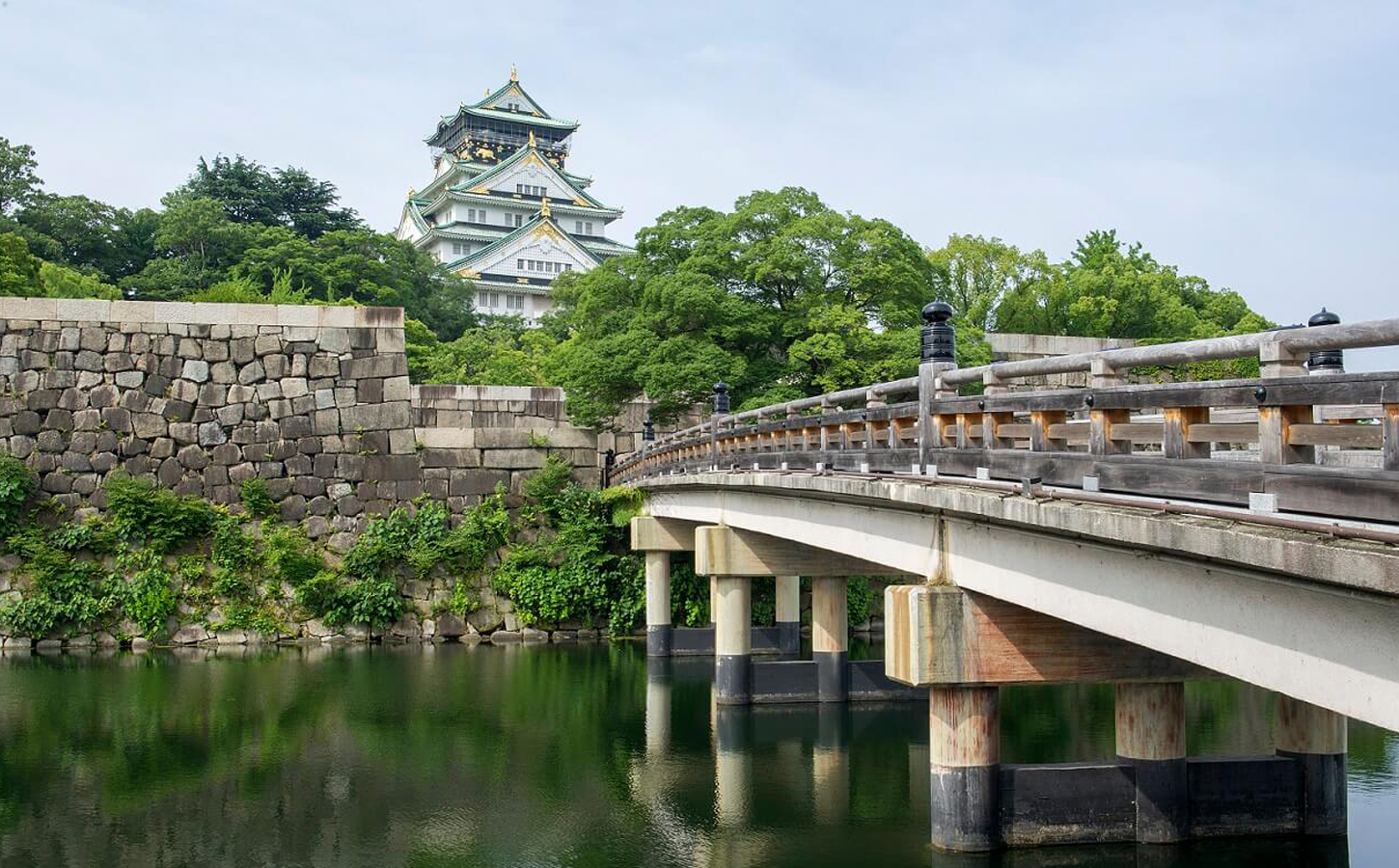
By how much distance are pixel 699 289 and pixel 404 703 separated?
34.3 ft

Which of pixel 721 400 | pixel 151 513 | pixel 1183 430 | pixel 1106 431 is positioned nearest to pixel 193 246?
pixel 151 513

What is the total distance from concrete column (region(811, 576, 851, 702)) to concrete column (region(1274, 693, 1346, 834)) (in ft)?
26.1

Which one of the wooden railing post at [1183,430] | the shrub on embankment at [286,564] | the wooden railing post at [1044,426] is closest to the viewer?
the wooden railing post at [1183,430]

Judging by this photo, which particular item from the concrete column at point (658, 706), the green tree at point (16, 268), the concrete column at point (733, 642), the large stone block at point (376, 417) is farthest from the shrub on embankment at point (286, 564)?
the green tree at point (16, 268)

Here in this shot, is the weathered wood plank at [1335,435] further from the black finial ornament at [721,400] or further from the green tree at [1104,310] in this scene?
the green tree at [1104,310]

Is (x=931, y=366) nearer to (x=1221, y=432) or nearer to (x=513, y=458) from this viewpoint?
(x=1221, y=432)

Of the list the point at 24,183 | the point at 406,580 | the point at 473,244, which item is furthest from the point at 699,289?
the point at 473,244

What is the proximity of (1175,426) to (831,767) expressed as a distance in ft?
31.2

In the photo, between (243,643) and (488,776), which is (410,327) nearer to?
(243,643)

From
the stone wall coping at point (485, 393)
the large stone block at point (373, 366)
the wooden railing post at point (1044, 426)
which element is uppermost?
the large stone block at point (373, 366)

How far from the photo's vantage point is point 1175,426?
693 centimetres

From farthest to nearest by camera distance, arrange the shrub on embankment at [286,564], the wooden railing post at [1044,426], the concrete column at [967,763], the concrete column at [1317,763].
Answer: the shrub on embankment at [286,564] → the concrete column at [1317,763] → the concrete column at [967,763] → the wooden railing post at [1044,426]

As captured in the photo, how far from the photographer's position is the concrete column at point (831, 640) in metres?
18.8

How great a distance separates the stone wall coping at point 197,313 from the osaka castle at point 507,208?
3798cm
